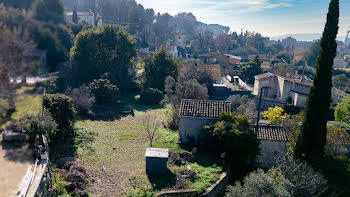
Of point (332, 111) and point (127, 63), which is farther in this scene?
point (127, 63)

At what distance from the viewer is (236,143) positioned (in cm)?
1100

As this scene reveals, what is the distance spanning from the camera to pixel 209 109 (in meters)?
13.3

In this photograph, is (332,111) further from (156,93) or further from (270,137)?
(156,93)

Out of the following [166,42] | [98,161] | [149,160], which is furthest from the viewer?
[166,42]

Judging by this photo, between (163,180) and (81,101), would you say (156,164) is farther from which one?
(81,101)

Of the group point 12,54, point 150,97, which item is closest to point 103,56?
point 150,97

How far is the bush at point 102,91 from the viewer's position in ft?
67.5

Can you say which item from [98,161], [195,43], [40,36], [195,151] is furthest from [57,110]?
[195,43]

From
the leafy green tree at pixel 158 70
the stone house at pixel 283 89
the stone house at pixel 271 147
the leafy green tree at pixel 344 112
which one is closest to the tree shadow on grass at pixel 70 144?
the stone house at pixel 271 147

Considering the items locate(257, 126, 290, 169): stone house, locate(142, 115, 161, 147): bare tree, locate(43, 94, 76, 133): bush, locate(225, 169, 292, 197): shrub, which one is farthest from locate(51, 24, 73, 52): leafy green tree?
locate(257, 126, 290, 169): stone house

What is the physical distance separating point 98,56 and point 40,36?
2151cm

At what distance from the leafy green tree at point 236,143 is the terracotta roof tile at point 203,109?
3.64 feet

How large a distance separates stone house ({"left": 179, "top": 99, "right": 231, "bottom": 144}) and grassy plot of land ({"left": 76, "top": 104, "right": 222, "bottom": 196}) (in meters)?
0.82

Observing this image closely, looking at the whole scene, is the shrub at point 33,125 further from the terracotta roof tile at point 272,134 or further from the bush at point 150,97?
the bush at point 150,97
